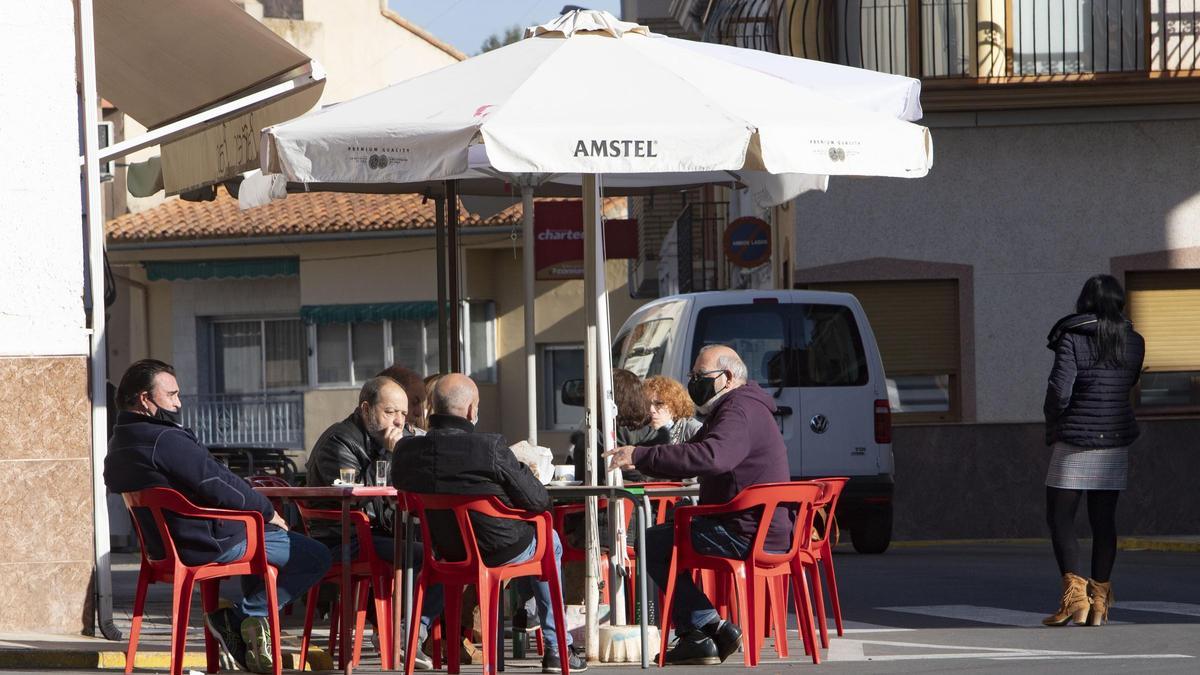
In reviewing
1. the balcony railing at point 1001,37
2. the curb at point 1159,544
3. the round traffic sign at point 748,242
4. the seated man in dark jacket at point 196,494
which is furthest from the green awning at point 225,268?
the seated man in dark jacket at point 196,494

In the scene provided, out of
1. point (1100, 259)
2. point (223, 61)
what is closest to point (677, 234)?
point (1100, 259)

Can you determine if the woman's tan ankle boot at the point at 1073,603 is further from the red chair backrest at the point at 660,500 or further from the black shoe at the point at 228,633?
the black shoe at the point at 228,633

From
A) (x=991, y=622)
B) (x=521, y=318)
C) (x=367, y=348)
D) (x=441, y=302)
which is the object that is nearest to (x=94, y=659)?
(x=441, y=302)

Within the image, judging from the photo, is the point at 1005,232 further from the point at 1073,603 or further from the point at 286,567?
the point at 286,567

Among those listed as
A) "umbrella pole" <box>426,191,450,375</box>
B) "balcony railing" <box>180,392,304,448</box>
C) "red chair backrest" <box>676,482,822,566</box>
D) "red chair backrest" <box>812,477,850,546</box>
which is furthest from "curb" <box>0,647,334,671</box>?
"balcony railing" <box>180,392,304,448</box>

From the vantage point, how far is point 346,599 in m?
8.20

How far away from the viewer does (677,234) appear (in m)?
31.3

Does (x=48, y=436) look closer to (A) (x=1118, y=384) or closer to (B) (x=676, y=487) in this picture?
(B) (x=676, y=487)

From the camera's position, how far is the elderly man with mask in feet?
27.5

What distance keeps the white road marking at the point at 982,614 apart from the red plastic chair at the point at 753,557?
2.39 m

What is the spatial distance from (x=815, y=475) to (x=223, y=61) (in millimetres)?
5890

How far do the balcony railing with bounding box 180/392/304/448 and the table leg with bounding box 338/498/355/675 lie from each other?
97.7 ft

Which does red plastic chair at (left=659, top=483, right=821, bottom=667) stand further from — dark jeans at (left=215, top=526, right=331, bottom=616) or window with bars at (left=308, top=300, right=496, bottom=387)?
window with bars at (left=308, top=300, right=496, bottom=387)

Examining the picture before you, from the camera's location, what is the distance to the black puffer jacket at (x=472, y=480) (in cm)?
775
